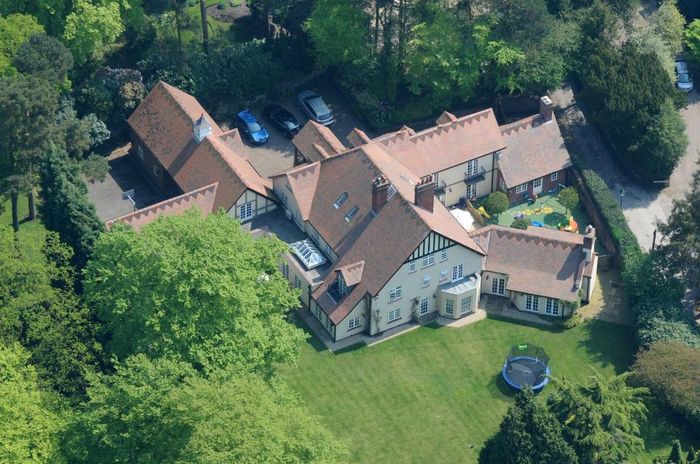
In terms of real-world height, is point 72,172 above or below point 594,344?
above

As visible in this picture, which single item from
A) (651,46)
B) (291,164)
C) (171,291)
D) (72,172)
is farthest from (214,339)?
(651,46)

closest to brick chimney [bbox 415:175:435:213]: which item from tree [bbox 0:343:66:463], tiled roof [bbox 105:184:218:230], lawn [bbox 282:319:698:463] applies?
lawn [bbox 282:319:698:463]

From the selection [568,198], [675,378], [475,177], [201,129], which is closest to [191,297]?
[201,129]

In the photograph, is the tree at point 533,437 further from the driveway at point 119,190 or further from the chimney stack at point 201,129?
the driveway at point 119,190

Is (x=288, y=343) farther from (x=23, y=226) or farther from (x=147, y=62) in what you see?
(x=147, y=62)

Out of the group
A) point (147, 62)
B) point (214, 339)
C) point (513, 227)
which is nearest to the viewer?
point (214, 339)

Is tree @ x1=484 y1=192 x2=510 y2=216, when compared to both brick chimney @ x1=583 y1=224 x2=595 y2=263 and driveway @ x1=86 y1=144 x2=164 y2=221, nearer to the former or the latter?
brick chimney @ x1=583 y1=224 x2=595 y2=263
